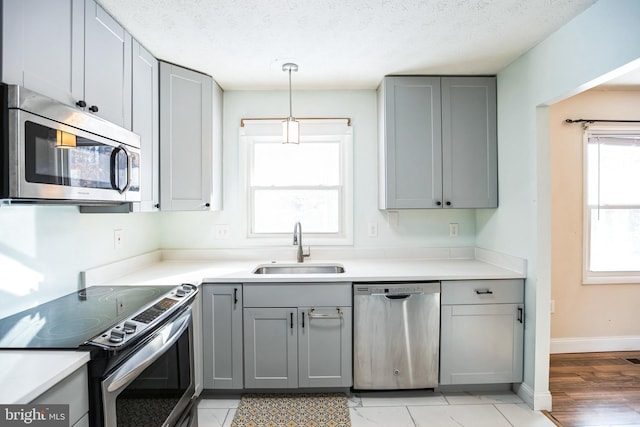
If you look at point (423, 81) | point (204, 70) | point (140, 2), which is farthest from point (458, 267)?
point (140, 2)

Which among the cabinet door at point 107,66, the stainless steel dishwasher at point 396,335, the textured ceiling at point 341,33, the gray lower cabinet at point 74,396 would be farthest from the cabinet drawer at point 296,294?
the textured ceiling at point 341,33

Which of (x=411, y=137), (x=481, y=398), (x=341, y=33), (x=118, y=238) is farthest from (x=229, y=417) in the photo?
(x=341, y=33)

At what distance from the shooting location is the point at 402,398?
2328 millimetres

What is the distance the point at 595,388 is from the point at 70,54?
12.4ft

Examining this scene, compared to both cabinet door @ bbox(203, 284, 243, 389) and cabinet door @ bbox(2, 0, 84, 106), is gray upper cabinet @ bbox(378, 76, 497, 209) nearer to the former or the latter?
cabinet door @ bbox(203, 284, 243, 389)

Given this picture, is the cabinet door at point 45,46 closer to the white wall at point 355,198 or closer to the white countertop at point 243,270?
the white countertop at point 243,270

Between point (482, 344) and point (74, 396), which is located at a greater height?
point (74, 396)

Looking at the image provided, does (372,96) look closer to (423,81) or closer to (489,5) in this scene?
(423,81)

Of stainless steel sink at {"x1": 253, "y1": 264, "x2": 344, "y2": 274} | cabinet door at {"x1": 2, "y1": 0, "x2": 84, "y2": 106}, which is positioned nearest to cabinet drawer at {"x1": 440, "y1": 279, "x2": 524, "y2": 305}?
stainless steel sink at {"x1": 253, "y1": 264, "x2": 344, "y2": 274}

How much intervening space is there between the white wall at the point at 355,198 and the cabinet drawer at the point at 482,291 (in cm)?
69

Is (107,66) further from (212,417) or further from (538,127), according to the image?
(538,127)

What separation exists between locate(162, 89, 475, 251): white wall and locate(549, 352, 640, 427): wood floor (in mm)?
1225

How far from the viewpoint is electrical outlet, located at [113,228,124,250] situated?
227cm

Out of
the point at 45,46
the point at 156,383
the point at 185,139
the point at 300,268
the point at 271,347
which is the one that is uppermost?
the point at 45,46
